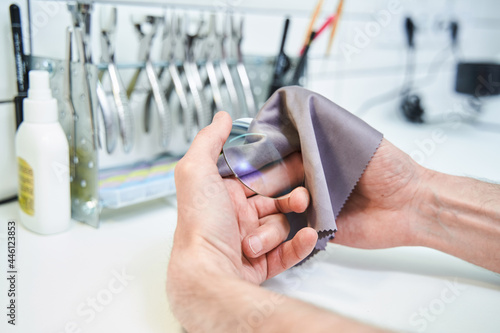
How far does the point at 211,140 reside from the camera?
1.69ft

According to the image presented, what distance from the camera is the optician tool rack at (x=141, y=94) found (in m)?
0.64

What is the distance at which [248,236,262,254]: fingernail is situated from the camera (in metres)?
0.54

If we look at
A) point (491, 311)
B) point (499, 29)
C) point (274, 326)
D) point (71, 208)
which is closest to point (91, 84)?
point (71, 208)

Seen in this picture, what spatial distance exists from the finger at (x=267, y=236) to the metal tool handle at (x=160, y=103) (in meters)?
0.29

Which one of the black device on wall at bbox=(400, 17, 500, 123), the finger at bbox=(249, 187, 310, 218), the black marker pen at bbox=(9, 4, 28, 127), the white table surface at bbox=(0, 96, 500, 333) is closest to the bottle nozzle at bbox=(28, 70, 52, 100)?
the black marker pen at bbox=(9, 4, 28, 127)

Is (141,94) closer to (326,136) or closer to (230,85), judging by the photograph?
(230,85)

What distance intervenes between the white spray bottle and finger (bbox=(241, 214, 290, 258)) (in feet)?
0.95

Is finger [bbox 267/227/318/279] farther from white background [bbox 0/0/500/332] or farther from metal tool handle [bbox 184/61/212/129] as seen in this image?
metal tool handle [bbox 184/61/212/129]

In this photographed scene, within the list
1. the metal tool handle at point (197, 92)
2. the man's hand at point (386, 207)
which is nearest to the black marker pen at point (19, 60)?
the metal tool handle at point (197, 92)

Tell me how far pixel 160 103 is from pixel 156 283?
354 mm

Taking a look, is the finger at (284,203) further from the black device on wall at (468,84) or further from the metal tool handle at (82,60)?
the black device on wall at (468,84)

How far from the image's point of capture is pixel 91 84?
24.4 inches

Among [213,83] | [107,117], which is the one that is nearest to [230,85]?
[213,83]

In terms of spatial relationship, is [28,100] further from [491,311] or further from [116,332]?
[491,311]
